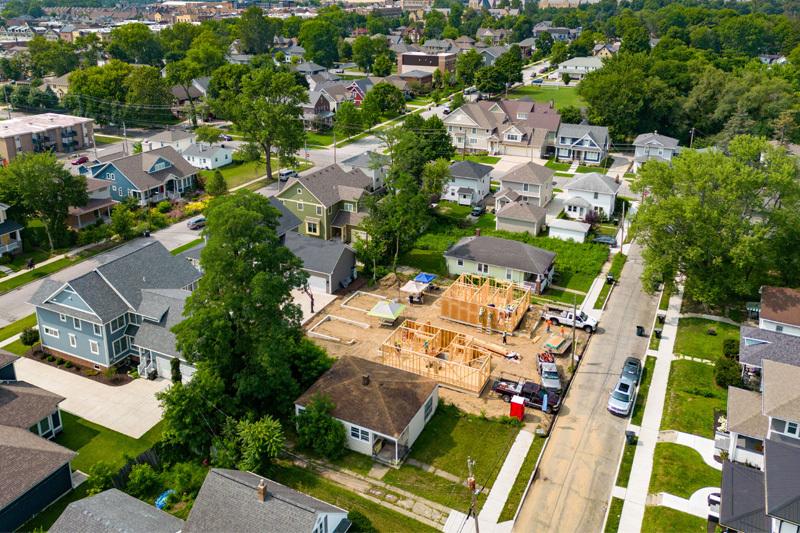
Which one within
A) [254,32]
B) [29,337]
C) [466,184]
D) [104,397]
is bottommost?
[104,397]

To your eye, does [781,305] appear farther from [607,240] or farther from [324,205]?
[324,205]

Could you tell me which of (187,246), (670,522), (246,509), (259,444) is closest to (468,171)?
(187,246)

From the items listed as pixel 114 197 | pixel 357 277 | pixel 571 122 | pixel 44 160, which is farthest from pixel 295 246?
pixel 571 122

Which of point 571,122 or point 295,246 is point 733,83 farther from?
point 295,246

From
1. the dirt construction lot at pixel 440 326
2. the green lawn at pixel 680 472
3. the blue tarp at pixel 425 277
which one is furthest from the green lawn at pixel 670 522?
the blue tarp at pixel 425 277

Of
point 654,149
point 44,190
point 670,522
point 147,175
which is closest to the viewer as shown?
point 670,522

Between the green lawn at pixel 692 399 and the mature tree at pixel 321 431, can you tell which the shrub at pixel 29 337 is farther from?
the green lawn at pixel 692 399

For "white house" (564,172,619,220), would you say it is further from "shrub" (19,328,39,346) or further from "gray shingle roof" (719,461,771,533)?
"shrub" (19,328,39,346)
